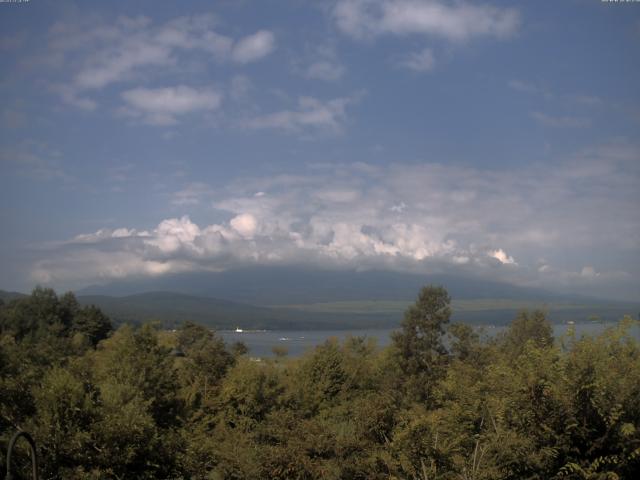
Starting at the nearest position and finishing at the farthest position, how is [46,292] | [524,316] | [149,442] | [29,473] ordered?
[29,473], [149,442], [524,316], [46,292]

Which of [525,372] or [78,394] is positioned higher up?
[525,372]

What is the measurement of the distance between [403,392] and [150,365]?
1891 cm

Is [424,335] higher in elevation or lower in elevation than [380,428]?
lower

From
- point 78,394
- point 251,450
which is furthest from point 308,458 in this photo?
point 78,394

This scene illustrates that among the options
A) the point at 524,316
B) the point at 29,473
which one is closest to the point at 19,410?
the point at 29,473

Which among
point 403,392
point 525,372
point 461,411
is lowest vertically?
point 403,392

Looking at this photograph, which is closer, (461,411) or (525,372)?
(525,372)

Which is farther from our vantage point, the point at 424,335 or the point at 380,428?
the point at 424,335

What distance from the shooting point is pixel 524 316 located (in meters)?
60.2

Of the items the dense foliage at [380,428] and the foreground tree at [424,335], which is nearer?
the dense foliage at [380,428]

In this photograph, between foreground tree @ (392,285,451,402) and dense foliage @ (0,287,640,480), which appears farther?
foreground tree @ (392,285,451,402)

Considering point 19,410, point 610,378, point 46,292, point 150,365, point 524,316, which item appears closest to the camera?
point 610,378

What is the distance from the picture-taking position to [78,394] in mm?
20234

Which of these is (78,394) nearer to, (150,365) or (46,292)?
(150,365)
